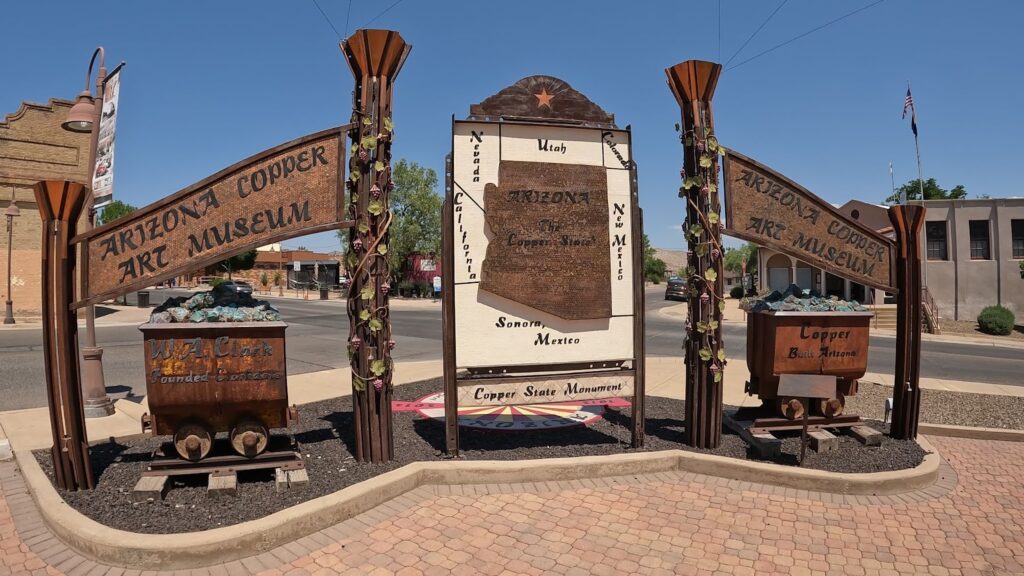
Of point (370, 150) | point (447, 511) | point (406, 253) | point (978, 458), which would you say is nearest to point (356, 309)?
point (370, 150)

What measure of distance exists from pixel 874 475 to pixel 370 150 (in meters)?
5.33

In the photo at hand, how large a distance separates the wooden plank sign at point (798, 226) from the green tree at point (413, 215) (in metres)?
40.8

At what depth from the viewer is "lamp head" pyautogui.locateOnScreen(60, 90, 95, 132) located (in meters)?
8.20

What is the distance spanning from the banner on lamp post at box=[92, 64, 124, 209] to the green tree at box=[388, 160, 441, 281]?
37685 mm

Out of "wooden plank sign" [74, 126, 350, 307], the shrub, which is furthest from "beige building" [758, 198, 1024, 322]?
"wooden plank sign" [74, 126, 350, 307]

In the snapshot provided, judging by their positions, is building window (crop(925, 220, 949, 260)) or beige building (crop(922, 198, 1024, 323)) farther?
building window (crop(925, 220, 949, 260))

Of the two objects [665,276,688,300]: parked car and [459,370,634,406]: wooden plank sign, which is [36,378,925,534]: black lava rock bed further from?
[665,276,688,300]: parked car

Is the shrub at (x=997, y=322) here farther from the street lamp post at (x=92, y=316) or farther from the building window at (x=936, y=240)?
the street lamp post at (x=92, y=316)

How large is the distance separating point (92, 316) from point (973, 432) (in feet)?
37.2

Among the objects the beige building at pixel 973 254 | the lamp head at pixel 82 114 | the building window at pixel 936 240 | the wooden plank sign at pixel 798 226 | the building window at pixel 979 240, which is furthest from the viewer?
the building window at pixel 936 240

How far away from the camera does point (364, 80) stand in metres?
5.19

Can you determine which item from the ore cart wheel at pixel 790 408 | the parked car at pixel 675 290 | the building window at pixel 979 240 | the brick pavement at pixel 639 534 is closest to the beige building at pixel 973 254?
the building window at pixel 979 240

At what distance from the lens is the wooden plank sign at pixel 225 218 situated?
186 inches

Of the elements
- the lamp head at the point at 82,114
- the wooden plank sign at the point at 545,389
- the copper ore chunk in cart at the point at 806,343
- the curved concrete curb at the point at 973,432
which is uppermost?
the lamp head at the point at 82,114
